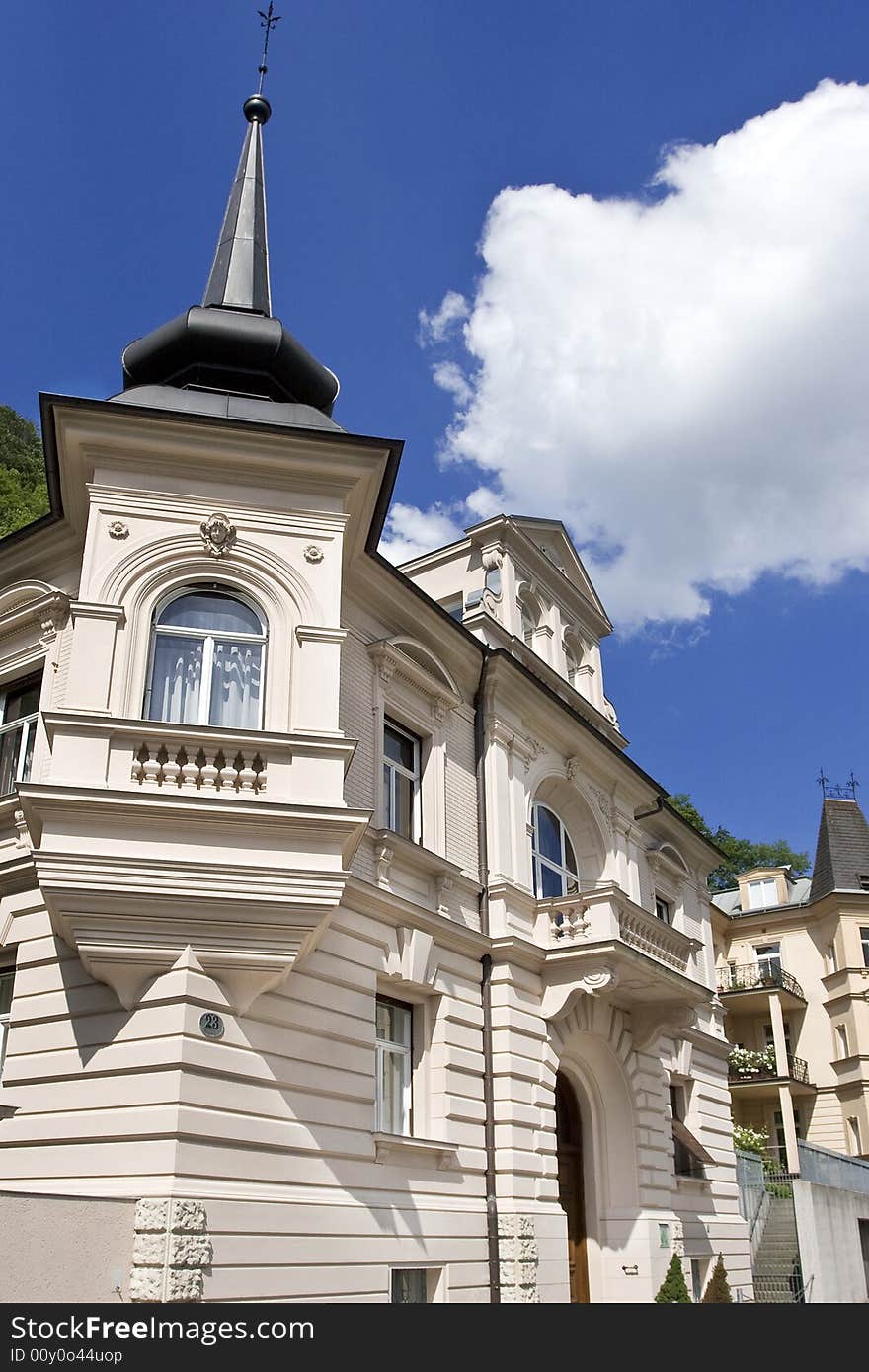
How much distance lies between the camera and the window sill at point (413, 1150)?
13.5m

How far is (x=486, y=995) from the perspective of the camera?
654 inches

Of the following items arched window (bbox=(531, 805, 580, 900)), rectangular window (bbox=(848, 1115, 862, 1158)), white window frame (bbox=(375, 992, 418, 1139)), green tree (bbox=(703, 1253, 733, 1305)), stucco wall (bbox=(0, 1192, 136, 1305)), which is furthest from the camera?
rectangular window (bbox=(848, 1115, 862, 1158))

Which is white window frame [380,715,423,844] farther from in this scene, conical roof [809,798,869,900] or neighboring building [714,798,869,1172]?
conical roof [809,798,869,900]

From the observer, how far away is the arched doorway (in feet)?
61.0

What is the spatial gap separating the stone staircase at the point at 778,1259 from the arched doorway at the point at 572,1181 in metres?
6.31

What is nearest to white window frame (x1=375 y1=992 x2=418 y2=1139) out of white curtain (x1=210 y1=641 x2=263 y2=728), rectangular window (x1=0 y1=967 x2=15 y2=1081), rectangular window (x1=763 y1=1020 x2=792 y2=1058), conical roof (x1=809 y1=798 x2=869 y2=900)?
white curtain (x1=210 y1=641 x2=263 y2=728)

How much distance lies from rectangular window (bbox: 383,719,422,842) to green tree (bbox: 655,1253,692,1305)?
26.6ft

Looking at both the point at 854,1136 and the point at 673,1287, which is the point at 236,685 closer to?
the point at 673,1287

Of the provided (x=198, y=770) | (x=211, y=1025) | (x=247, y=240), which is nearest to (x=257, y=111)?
(x=247, y=240)

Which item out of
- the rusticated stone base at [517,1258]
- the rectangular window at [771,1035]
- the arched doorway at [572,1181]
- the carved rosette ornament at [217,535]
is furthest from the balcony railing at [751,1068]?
the carved rosette ornament at [217,535]

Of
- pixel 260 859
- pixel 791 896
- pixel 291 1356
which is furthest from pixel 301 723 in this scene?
pixel 791 896

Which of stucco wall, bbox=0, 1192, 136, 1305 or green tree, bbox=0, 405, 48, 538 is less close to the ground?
green tree, bbox=0, 405, 48, 538

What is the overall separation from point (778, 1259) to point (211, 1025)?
739 inches

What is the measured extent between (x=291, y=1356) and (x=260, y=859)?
4897 millimetres
